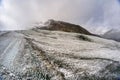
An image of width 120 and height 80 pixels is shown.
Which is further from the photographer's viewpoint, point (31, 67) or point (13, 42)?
point (13, 42)

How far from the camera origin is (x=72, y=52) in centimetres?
2119

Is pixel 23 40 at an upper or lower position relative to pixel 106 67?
upper

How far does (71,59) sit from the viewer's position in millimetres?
18703

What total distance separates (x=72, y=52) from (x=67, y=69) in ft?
16.1

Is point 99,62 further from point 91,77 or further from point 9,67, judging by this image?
point 9,67

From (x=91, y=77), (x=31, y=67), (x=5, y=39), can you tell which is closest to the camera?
(x=91, y=77)

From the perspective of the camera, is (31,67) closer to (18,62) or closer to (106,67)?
(18,62)

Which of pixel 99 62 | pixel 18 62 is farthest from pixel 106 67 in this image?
pixel 18 62

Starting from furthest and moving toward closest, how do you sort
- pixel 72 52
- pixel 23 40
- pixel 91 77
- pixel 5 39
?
pixel 5 39 < pixel 23 40 < pixel 72 52 < pixel 91 77

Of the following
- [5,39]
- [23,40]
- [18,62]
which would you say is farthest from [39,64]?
[5,39]

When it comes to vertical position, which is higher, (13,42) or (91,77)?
(13,42)

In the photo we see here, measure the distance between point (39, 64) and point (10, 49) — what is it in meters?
5.43

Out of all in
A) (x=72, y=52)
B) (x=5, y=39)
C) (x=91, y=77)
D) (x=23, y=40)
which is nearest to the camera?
(x=91, y=77)

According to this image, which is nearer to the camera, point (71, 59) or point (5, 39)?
point (71, 59)
